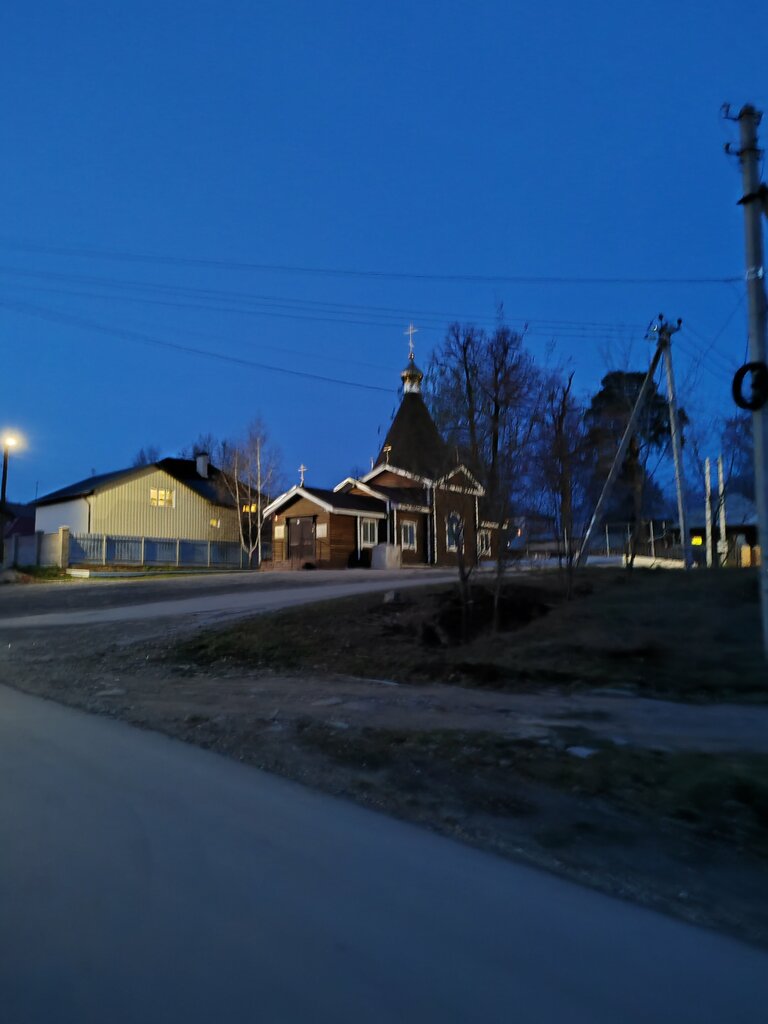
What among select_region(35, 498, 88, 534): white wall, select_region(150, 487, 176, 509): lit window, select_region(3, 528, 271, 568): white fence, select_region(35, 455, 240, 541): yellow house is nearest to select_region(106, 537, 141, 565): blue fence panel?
select_region(3, 528, 271, 568): white fence

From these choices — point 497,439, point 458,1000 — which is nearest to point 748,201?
point 497,439

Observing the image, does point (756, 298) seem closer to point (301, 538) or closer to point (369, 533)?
point (369, 533)

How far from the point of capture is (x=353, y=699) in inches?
375

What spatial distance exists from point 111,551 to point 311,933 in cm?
4099

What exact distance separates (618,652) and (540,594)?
191 inches

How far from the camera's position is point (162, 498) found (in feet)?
157

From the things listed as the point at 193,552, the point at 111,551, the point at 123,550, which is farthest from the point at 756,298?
the point at 193,552

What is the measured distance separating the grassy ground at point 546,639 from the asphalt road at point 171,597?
8.73 ft

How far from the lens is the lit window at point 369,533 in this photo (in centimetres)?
4084

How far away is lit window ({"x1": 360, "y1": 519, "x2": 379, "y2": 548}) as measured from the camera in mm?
40844

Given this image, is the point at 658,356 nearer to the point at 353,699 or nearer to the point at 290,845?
the point at 353,699

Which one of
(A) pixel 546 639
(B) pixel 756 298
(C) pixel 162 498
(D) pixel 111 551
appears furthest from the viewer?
(C) pixel 162 498

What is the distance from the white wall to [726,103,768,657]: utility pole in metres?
39.5

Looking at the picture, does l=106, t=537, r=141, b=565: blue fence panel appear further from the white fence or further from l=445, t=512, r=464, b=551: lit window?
l=445, t=512, r=464, b=551: lit window
